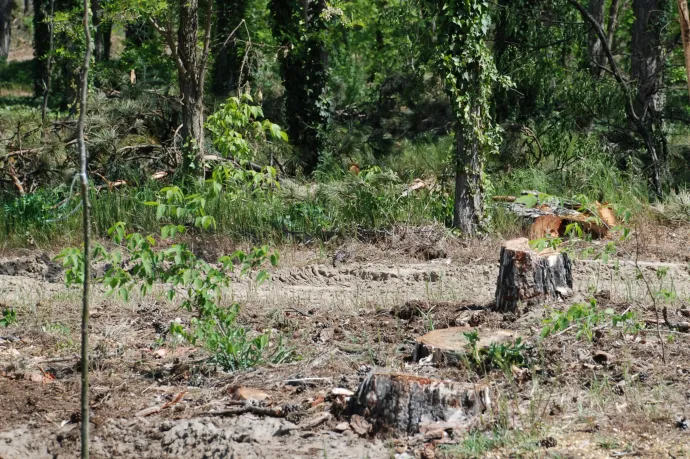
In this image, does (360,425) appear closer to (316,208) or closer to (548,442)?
(548,442)

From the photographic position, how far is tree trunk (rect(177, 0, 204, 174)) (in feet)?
39.1

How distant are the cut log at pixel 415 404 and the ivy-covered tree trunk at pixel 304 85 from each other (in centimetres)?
1038

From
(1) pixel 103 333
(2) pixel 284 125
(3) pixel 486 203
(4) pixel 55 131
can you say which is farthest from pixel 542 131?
(1) pixel 103 333

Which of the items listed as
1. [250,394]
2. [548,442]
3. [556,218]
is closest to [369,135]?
[556,218]

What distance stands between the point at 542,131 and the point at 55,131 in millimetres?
7535

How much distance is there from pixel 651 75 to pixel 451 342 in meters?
8.28

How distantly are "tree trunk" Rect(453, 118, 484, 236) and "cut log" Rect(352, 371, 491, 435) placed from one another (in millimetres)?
6007

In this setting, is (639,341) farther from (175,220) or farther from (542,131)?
(542,131)

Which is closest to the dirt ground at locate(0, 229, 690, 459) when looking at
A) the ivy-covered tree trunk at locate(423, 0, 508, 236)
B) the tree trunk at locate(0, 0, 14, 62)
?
the ivy-covered tree trunk at locate(423, 0, 508, 236)

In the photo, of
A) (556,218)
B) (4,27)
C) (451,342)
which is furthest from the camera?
(4,27)

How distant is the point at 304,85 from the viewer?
1523 cm

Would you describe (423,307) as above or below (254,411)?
above

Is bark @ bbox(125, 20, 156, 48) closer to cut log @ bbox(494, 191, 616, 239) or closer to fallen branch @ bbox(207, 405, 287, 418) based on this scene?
cut log @ bbox(494, 191, 616, 239)

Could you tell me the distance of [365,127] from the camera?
16688 millimetres
